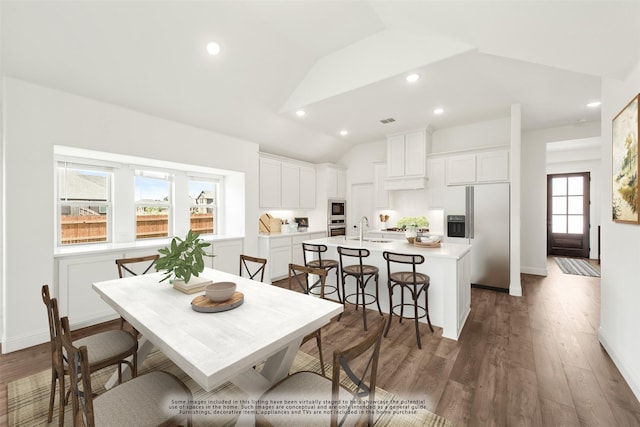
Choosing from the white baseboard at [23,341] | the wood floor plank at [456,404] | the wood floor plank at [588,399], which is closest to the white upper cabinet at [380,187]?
the wood floor plank at [588,399]

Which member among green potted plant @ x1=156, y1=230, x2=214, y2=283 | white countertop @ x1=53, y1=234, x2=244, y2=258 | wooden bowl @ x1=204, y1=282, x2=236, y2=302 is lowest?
wooden bowl @ x1=204, y1=282, x2=236, y2=302

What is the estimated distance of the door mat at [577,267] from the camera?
5.46 m

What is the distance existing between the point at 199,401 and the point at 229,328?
41.9 inches

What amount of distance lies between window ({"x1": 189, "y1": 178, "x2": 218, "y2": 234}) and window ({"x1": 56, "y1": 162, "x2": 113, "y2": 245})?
3.93ft

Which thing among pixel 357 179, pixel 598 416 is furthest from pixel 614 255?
pixel 357 179

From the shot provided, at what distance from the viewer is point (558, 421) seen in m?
1.71

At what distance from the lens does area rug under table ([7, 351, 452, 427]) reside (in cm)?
175

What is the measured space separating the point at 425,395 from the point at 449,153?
4.27 meters

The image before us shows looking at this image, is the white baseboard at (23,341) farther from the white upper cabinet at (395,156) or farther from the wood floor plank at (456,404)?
the white upper cabinet at (395,156)

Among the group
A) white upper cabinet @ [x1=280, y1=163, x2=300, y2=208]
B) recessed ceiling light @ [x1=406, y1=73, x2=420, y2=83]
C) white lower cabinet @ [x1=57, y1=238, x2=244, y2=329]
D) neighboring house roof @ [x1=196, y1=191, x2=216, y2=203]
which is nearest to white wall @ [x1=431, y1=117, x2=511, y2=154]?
recessed ceiling light @ [x1=406, y1=73, x2=420, y2=83]

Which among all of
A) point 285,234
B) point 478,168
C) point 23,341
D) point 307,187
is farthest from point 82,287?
point 478,168

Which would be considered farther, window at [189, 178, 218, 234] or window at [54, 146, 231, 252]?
window at [189, 178, 218, 234]

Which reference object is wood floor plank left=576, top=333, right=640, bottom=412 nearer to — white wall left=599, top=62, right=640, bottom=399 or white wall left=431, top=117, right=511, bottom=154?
white wall left=599, top=62, right=640, bottom=399

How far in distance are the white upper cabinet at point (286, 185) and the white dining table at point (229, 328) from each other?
3.38m
